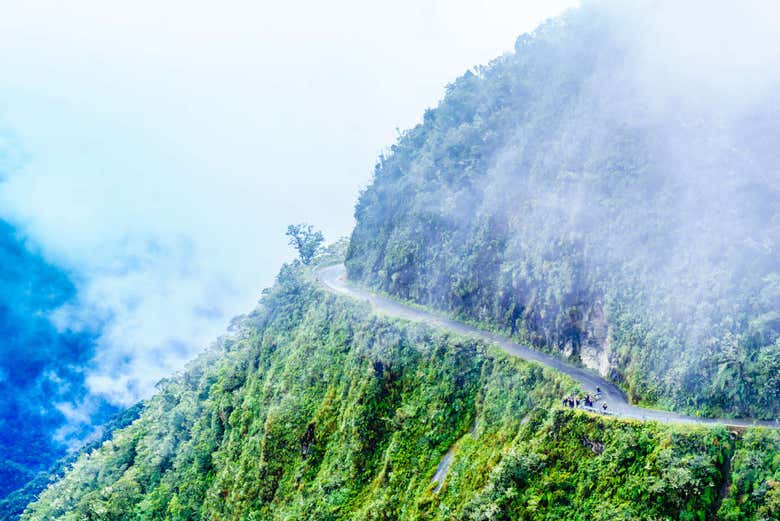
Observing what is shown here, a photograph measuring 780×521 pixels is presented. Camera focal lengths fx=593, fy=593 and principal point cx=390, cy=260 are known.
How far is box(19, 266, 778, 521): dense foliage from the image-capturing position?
26.5m

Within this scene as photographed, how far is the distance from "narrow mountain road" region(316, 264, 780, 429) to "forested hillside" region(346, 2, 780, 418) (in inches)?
28.8

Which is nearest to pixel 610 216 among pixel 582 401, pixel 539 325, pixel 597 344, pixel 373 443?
pixel 597 344

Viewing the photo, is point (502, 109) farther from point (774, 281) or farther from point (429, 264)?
point (774, 281)

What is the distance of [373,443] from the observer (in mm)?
40594

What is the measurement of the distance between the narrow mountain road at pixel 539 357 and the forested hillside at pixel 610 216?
73 centimetres

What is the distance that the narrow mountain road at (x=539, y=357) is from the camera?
28812mm

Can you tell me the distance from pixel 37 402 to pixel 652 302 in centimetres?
14603

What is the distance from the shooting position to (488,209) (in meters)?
48.2

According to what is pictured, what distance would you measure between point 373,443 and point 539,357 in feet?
41.6

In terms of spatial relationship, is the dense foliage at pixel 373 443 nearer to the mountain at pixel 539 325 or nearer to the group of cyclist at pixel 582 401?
the mountain at pixel 539 325

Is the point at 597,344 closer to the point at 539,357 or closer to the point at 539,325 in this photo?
the point at 539,357

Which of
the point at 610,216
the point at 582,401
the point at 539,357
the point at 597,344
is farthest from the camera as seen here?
the point at 539,357

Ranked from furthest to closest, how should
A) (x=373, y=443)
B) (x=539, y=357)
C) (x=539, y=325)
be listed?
(x=373, y=443), (x=539, y=325), (x=539, y=357)

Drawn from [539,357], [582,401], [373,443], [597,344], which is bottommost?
[582,401]
